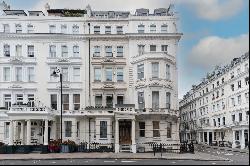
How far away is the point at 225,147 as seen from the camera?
54875 millimetres

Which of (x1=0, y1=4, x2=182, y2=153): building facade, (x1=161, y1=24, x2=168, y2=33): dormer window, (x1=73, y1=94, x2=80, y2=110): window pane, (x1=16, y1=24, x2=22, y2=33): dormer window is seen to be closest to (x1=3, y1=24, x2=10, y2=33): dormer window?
(x1=0, y1=4, x2=182, y2=153): building facade

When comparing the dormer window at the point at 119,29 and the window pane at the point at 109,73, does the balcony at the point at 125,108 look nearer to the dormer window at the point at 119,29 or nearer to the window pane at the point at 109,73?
the window pane at the point at 109,73

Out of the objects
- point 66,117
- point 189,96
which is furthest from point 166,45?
point 189,96

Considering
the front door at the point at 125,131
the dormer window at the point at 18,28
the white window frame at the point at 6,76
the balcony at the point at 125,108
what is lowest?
the front door at the point at 125,131

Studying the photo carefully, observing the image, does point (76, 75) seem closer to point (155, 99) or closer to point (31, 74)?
point (31, 74)

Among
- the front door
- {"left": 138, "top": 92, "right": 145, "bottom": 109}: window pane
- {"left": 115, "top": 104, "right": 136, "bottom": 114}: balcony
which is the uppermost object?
{"left": 138, "top": 92, "right": 145, "bottom": 109}: window pane

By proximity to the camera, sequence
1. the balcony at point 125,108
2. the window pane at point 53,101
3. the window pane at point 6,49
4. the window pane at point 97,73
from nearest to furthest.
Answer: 1. the balcony at point 125,108
2. the window pane at point 53,101
3. the window pane at point 6,49
4. the window pane at point 97,73

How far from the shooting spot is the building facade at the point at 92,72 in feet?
162

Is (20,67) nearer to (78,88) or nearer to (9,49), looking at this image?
(9,49)

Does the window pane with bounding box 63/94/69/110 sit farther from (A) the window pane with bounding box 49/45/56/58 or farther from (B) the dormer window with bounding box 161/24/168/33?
(B) the dormer window with bounding box 161/24/168/33

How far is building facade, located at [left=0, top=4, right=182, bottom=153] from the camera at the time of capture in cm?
4947

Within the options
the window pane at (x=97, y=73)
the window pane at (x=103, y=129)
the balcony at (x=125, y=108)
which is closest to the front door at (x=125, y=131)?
the window pane at (x=103, y=129)

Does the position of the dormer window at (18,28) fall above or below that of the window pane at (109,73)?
above

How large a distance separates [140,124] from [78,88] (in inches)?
346
